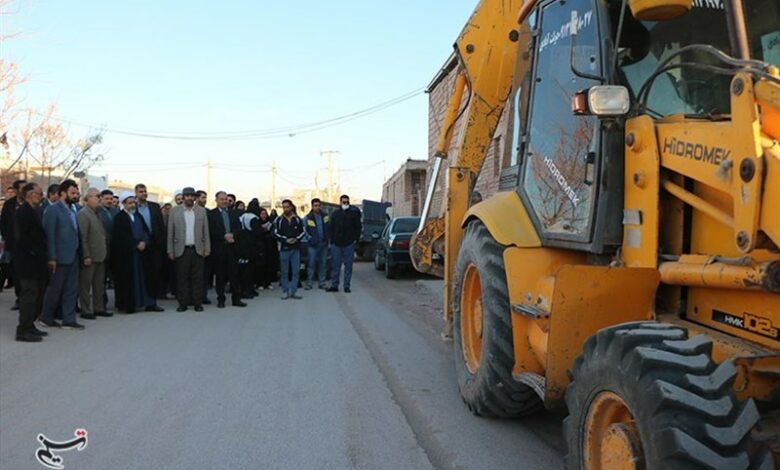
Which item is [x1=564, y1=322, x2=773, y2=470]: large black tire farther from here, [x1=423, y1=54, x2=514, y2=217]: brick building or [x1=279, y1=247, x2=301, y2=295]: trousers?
[x1=279, y1=247, x2=301, y2=295]: trousers

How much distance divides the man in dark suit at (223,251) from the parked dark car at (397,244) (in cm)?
505

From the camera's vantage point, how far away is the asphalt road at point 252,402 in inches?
160

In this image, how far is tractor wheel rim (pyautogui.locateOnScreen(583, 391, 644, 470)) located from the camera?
2420mm

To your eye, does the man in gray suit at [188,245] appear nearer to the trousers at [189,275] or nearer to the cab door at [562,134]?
the trousers at [189,275]

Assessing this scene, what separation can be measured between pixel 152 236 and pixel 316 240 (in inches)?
141

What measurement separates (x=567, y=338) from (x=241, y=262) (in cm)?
885

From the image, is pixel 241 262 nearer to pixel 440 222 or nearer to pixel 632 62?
pixel 440 222

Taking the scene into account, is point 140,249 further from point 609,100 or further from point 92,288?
point 609,100

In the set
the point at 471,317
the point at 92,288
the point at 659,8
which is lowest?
the point at 92,288

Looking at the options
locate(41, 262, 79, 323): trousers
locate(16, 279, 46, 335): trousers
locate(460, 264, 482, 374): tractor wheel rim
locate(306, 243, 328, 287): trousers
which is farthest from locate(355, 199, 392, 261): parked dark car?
locate(460, 264, 482, 374): tractor wheel rim

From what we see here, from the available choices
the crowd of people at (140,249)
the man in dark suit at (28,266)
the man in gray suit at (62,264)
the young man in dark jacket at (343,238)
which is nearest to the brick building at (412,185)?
the young man in dark jacket at (343,238)

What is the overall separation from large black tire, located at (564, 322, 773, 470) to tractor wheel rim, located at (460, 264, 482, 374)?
2.53m

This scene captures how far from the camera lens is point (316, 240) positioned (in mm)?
12867
